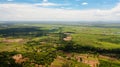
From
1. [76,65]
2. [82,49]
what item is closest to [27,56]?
[76,65]

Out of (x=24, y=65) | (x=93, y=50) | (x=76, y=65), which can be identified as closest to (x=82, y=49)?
(x=93, y=50)

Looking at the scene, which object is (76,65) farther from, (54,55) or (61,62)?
(54,55)

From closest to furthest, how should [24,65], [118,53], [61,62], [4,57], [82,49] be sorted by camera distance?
[24,65] → [61,62] → [4,57] → [118,53] → [82,49]

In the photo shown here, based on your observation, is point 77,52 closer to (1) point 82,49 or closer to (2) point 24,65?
(1) point 82,49

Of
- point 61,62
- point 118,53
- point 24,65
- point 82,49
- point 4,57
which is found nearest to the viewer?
point 24,65

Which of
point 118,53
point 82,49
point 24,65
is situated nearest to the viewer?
point 24,65

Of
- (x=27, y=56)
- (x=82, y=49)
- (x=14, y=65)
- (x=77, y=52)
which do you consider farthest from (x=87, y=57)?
(x=14, y=65)

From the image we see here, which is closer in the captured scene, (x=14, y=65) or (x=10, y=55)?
(x=14, y=65)

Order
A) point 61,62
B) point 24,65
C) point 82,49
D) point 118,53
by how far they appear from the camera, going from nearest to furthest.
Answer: point 24,65, point 61,62, point 118,53, point 82,49

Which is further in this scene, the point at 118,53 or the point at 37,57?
the point at 118,53
